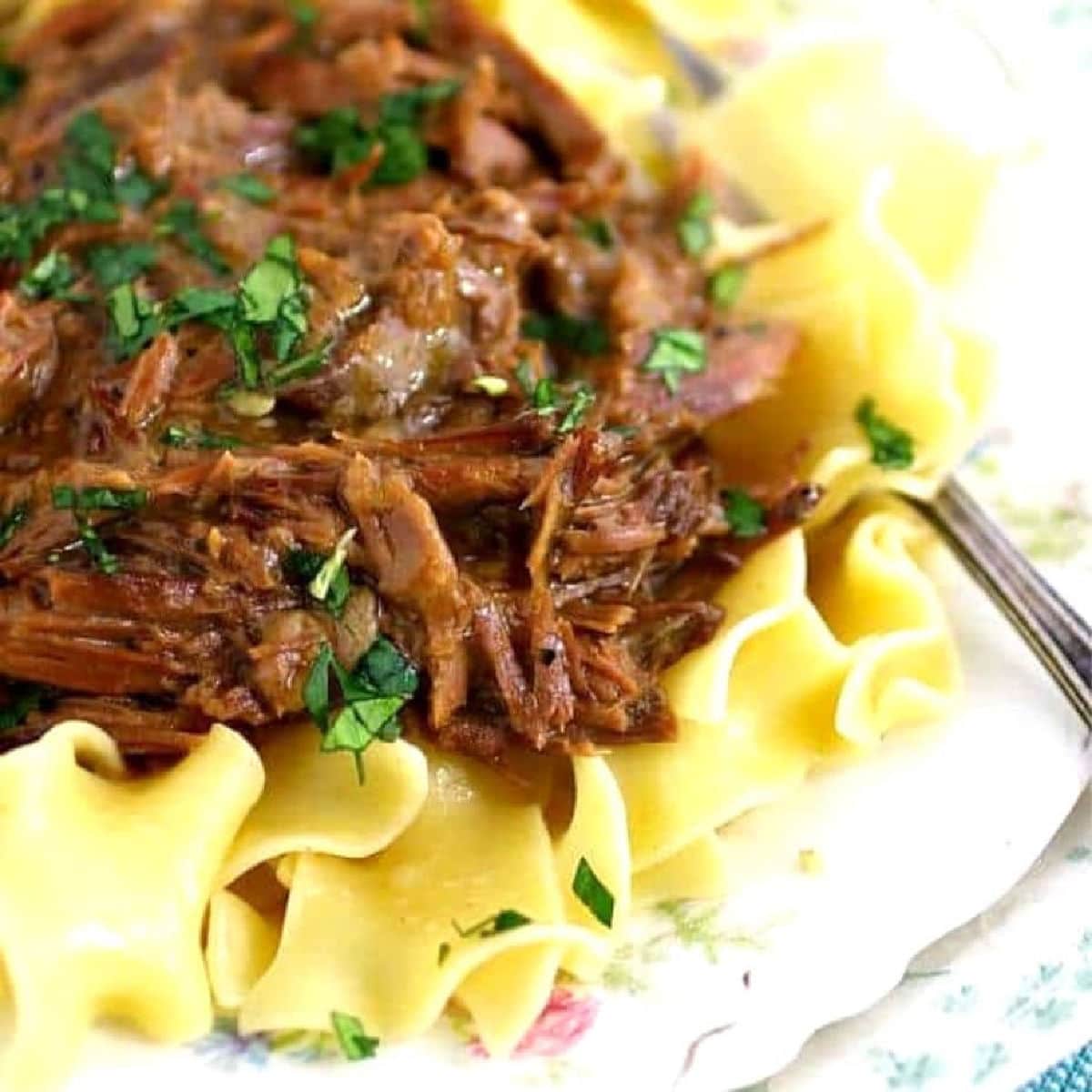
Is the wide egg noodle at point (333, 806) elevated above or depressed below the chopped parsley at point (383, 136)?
below

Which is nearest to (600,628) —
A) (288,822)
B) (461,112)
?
(288,822)

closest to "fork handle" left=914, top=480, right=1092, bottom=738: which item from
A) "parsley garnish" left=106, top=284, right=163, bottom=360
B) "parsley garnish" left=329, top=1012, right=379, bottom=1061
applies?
"parsley garnish" left=329, top=1012, right=379, bottom=1061

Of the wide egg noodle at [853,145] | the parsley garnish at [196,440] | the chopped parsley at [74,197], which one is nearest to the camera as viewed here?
the parsley garnish at [196,440]

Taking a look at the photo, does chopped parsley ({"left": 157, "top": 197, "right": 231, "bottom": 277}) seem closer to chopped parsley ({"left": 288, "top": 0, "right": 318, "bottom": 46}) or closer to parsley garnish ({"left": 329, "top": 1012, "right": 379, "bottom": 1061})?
chopped parsley ({"left": 288, "top": 0, "right": 318, "bottom": 46})

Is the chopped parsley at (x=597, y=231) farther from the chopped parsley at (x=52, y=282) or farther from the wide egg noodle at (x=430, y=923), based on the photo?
the wide egg noodle at (x=430, y=923)

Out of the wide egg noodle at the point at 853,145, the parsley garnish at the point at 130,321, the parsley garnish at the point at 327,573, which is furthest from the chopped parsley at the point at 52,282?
the wide egg noodle at the point at 853,145

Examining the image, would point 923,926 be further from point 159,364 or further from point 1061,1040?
point 159,364
